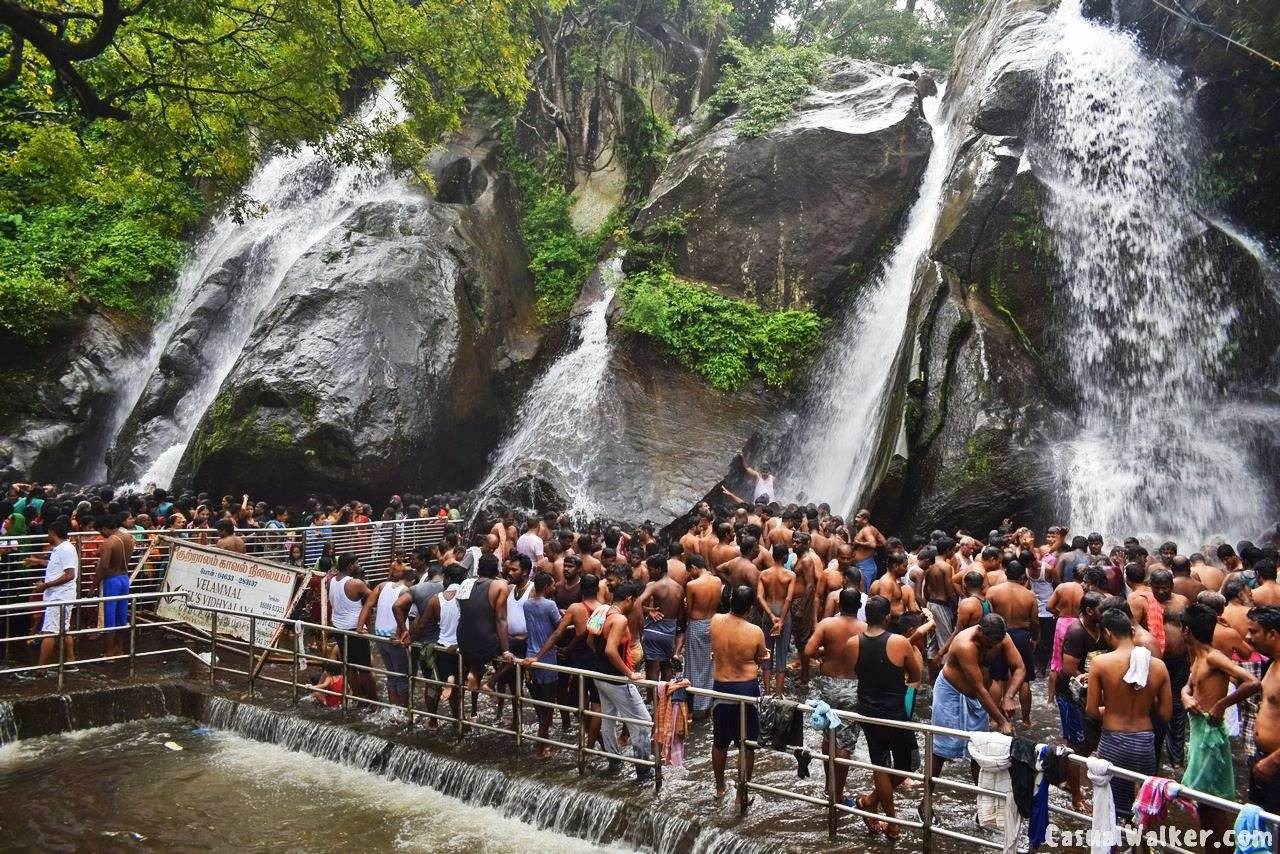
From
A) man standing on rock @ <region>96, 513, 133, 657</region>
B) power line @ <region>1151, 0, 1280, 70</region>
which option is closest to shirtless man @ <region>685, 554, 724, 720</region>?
man standing on rock @ <region>96, 513, 133, 657</region>

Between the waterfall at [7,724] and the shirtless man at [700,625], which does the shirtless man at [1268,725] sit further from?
the waterfall at [7,724]

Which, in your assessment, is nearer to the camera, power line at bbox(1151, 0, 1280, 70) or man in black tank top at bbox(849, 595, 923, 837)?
man in black tank top at bbox(849, 595, 923, 837)

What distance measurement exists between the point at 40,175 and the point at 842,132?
20329 millimetres

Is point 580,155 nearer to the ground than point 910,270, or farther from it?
farther from it

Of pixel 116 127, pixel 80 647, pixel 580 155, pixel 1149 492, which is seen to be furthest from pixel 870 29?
pixel 80 647

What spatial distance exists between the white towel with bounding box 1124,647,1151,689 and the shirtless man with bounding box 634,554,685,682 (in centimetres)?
422

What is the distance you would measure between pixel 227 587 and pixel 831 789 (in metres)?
8.09

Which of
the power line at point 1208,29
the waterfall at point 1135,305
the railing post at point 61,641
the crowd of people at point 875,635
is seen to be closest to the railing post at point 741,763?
the crowd of people at point 875,635

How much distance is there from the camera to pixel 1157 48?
19406 millimetres

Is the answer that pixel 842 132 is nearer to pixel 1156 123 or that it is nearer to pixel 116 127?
pixel 1156 123

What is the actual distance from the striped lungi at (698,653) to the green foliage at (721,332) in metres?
12.0

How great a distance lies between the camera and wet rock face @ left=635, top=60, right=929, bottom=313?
2127 centimetres

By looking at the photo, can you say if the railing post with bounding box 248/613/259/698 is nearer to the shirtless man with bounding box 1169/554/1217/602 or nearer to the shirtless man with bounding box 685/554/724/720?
the shirtless man with bounding box 685/554/724/720

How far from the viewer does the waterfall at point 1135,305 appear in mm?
15438
